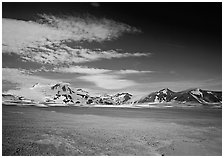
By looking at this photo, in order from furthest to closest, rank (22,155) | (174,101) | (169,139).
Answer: (174,101)
(169,139)
(22,155)

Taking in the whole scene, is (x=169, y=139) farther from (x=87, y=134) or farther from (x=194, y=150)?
(x=87, y=134)

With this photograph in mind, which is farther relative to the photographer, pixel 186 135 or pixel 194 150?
pixel 186 135

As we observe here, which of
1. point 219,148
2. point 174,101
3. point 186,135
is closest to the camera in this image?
point 219,148

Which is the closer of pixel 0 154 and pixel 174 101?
pixel 0 154

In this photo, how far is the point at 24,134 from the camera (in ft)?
33.0

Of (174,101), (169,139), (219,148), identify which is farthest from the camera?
(174,101)

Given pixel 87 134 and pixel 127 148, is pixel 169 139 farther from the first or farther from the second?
pixel 87 134

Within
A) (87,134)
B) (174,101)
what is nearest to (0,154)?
(87,134)

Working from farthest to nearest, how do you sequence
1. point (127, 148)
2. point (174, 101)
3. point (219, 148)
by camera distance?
1. point (174, 101)
2. point (219, 148)
3. point (127, 148)

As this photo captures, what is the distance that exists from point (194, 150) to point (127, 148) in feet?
8.59

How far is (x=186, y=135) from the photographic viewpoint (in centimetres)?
1102

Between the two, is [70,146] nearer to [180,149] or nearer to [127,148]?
[127,148]

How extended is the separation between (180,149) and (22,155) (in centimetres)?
584

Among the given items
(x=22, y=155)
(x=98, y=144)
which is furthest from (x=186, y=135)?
(x=22, y=155)
